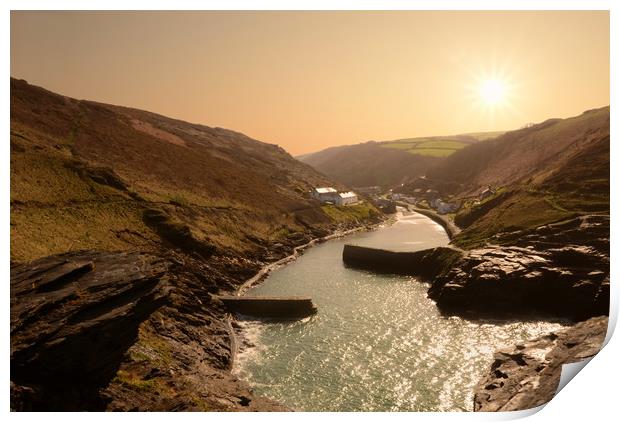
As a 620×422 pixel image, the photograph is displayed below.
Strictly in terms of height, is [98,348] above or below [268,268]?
above

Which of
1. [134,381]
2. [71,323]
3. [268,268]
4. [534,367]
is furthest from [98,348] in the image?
[268,268]

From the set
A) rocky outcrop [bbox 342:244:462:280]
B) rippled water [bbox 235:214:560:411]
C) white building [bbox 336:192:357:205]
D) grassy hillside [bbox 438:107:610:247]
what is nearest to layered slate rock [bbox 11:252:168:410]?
rippled water [bbox 235:214:560:411]

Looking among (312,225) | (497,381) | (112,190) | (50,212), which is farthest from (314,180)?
(497,381)

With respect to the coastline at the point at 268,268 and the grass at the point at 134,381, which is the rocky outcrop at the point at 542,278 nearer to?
the coastline at the point at 268,268

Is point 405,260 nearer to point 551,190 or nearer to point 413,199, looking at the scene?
point 551,190

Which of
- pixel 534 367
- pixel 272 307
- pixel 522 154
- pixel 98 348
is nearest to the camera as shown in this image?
pixel 98 348

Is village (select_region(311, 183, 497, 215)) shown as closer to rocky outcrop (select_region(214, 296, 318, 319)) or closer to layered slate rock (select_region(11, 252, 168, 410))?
rocky outcrop (select_region(214, 296, 318, 319))

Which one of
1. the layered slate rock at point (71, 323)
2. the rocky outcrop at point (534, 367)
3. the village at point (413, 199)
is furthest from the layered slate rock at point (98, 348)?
the village at point (413, 199)
